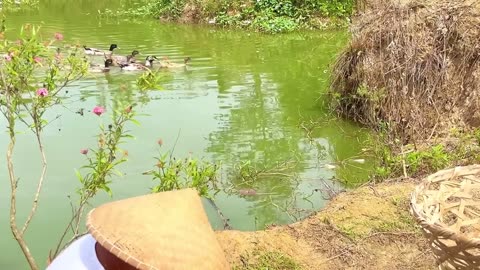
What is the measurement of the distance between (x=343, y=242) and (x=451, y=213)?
689 mm

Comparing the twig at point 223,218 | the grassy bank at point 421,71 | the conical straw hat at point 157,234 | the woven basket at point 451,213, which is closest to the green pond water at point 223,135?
the twig at point 223,218

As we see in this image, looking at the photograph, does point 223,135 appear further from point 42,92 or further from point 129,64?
point 129,64

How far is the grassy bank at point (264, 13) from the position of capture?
484 inches

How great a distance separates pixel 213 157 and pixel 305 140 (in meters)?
0.98

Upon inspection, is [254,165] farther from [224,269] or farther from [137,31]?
[137,31]

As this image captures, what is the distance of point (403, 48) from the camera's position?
533 cm

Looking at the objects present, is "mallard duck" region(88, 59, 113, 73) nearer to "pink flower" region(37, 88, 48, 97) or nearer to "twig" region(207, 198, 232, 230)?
"twig" region(207, 198, 232, 230)

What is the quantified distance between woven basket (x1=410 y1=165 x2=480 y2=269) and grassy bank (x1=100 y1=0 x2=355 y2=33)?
371 inches

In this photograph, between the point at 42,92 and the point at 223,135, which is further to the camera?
the point at 223,135

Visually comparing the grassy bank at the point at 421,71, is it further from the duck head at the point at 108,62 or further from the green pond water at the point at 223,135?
the duck head at the point at 108,62

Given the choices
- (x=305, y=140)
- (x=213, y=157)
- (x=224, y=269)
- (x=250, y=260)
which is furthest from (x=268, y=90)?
(x=224, y=269)

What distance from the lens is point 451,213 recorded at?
265 cm

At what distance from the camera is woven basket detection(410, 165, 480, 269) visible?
6.15ft

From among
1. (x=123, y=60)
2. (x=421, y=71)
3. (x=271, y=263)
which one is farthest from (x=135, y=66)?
(x=271, y=263)
